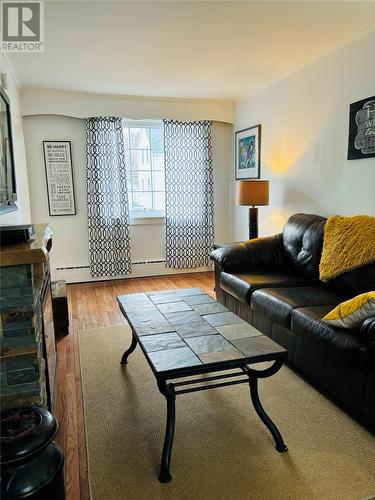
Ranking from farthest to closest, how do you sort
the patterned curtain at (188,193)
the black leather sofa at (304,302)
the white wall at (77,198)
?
the patterned curtain at (188,193), the white wall at (77,198), the black leather sofa at (304,302)

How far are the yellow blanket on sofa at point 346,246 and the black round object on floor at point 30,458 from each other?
2159 millimetres

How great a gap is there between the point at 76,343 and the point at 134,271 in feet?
7.08

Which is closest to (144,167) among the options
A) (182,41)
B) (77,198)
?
(77,198)

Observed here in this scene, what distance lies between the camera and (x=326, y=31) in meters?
2.76

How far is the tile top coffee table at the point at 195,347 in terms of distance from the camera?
1.58 meters

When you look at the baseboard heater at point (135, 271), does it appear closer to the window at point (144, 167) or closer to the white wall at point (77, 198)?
the white wall at point (77, 198)

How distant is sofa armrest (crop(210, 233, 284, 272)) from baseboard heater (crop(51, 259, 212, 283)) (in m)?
1.82

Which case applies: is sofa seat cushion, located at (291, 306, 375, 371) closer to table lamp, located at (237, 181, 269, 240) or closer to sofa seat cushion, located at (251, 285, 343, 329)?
sofa seat cushion, located at (251, 285, 343, 329)

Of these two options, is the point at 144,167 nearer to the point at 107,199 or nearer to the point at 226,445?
the point at 107,199

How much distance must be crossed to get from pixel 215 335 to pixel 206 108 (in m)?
3.93

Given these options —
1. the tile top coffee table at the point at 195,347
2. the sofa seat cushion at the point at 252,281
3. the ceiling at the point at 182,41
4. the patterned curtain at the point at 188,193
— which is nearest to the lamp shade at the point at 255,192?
the sofa seat cushion at the point at 252,281

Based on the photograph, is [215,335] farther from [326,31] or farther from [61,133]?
[61,133]

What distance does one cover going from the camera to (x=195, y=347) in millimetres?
1729

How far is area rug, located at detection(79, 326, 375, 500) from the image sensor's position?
5.00 ft
